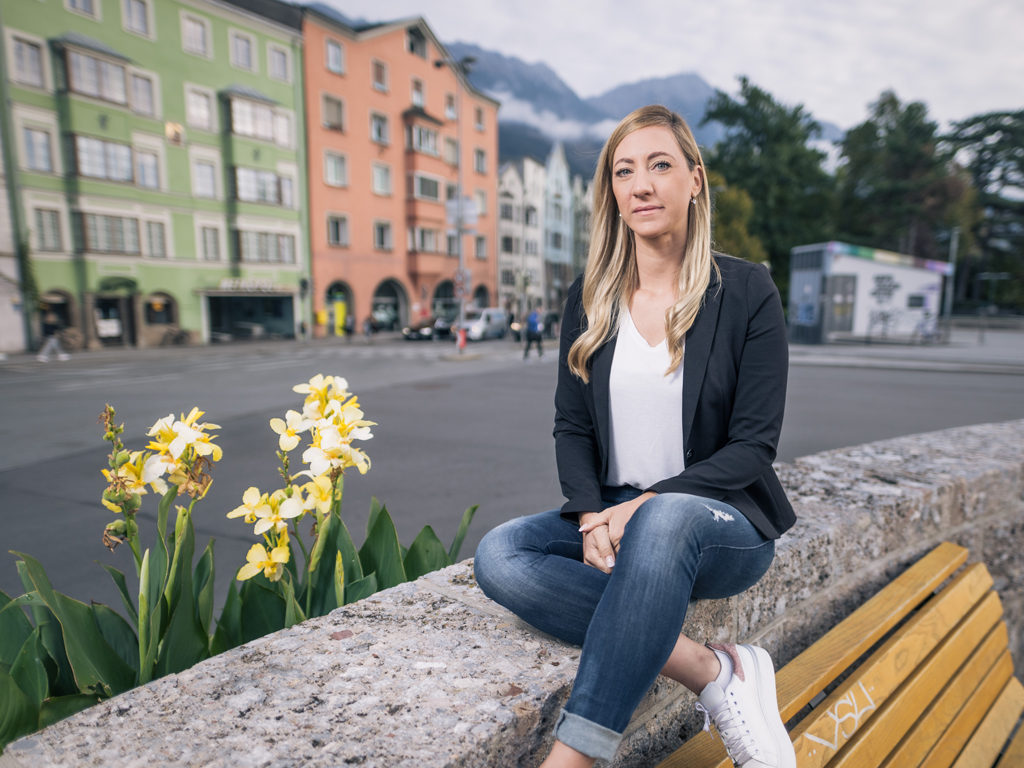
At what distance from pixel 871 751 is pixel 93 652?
1.88m

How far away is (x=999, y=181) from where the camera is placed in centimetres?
5656

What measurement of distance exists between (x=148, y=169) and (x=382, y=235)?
13081 mm

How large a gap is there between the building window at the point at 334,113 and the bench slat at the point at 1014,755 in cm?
3726

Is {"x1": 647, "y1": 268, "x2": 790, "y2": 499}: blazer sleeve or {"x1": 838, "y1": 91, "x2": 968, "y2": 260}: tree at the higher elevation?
{"x1": 838, "y1": 91, "x2": 968, "y2": 260}: tree

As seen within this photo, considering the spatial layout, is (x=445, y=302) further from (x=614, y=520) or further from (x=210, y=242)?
(x=614, y=520)

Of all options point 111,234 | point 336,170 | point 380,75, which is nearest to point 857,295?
point 336,170

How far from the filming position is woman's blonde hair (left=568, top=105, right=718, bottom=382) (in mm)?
1972

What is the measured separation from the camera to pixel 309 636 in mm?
1569

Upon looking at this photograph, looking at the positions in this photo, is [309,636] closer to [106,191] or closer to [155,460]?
[155,460]

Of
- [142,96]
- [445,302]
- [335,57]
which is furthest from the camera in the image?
[445,302]

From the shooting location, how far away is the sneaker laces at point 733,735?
57.1 inches

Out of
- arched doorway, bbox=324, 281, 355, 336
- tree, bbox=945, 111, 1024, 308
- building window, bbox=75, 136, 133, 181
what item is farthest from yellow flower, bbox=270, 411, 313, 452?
tree, bbox=945, 111, 1024, 308

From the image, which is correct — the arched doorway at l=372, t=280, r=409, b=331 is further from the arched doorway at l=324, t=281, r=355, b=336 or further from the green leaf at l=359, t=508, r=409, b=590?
the green leaf at l=359, t=508, r=409, b=590

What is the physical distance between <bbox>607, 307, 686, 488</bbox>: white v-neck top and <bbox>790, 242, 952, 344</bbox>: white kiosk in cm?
2567
